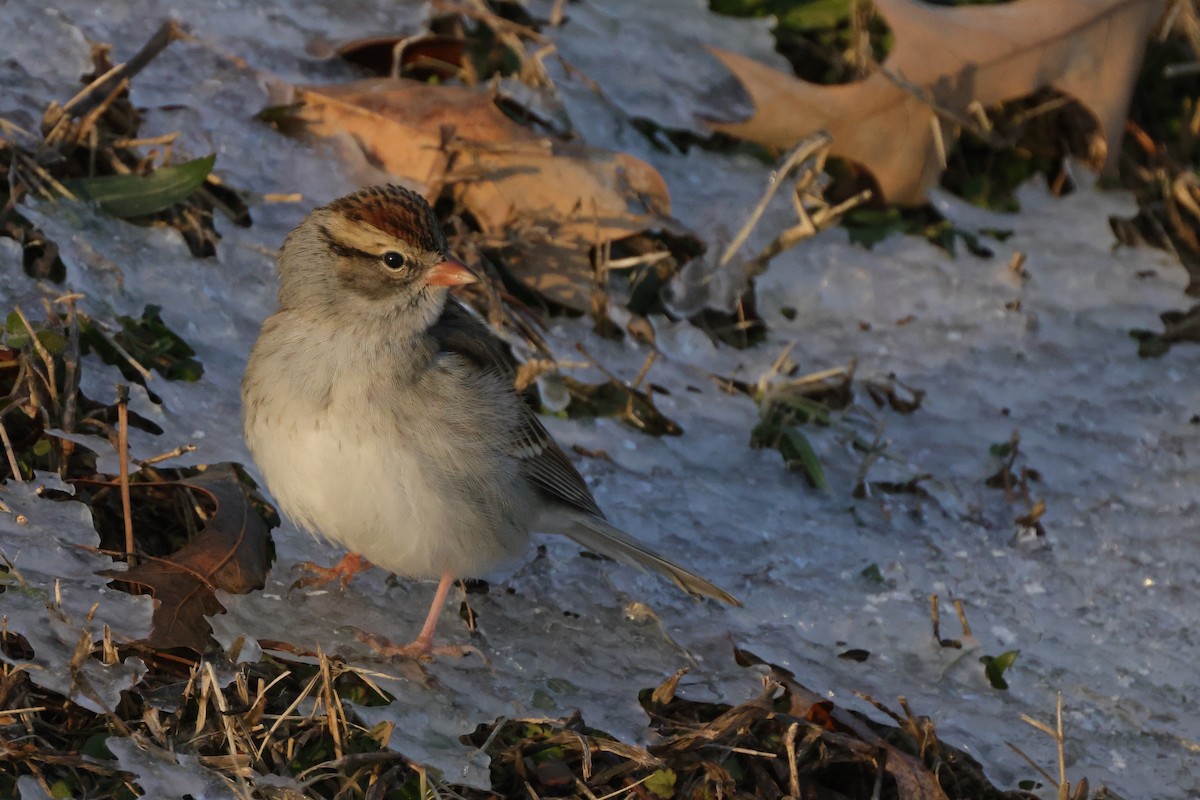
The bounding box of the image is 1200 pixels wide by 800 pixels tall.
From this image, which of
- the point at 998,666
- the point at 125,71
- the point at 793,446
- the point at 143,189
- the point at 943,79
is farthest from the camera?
the point at 943,79

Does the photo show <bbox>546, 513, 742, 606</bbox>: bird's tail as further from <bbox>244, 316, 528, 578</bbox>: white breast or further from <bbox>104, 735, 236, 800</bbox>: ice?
<bbox>104, 735, 236, 800</bbox>: ice

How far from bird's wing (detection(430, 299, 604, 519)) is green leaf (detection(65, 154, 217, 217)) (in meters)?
1.10

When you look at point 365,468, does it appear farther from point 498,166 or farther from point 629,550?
point 498,166

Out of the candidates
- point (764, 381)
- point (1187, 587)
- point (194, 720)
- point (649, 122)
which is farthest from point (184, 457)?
point (1187, 587)

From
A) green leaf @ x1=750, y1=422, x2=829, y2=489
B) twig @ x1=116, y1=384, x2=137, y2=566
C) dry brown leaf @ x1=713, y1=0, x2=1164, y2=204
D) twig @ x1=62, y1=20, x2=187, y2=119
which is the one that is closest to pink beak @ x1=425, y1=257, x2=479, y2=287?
twig @ x1=116, y1=384, x2=137, y2=566

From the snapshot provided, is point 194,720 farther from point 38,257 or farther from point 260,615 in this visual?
point 38,257

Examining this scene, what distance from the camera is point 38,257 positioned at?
432 centimetres

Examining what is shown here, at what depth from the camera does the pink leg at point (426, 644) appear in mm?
3584

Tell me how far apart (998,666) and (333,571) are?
71.8 inches

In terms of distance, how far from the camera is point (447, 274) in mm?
3652

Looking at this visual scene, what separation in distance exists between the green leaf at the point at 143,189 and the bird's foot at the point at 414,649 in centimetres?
167

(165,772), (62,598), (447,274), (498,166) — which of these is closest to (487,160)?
(498,166)

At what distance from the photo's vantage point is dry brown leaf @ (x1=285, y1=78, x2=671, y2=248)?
4.92 metres

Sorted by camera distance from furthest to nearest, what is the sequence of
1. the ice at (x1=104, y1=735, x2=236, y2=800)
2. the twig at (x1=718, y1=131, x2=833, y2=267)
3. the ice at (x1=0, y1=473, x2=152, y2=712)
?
the twig at (x1=718, y1=131, x2=833, y2=267) → the ice at (x1=0, y1=473, x2=152, y2=712) → the ice at (x1=104, y1=735, x2=236, y2=800)
